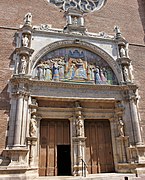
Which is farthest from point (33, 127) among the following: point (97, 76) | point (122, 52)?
point (122, 52)

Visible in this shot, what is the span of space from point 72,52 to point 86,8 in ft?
12.4

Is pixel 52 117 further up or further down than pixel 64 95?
further down

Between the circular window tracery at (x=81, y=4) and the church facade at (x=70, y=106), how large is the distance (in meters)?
2.02

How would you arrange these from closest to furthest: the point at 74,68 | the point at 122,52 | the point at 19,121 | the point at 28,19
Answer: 1. the point at 19,121
2. the point at 74,68
3. the point at 28,19
4. the point at 122,52

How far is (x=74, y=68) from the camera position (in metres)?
9.47

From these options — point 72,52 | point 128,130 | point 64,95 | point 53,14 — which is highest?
point 53,14

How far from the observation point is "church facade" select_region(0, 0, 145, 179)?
768 centimetres

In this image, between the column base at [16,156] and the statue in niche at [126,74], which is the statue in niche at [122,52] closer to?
the statue in niche at [126,74]

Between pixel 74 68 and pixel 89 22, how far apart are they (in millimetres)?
3466

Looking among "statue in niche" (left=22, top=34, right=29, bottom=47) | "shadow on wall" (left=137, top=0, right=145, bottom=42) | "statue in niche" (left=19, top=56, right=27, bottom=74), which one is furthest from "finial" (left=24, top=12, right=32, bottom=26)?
"shadow on wall" (left=137, top=0, right=145, bottom=42)

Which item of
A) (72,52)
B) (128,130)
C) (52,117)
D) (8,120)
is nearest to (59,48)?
(72,52)

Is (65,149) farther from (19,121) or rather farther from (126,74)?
(126,74)

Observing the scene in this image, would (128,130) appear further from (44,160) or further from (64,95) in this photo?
(44,160)

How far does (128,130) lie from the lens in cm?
872
